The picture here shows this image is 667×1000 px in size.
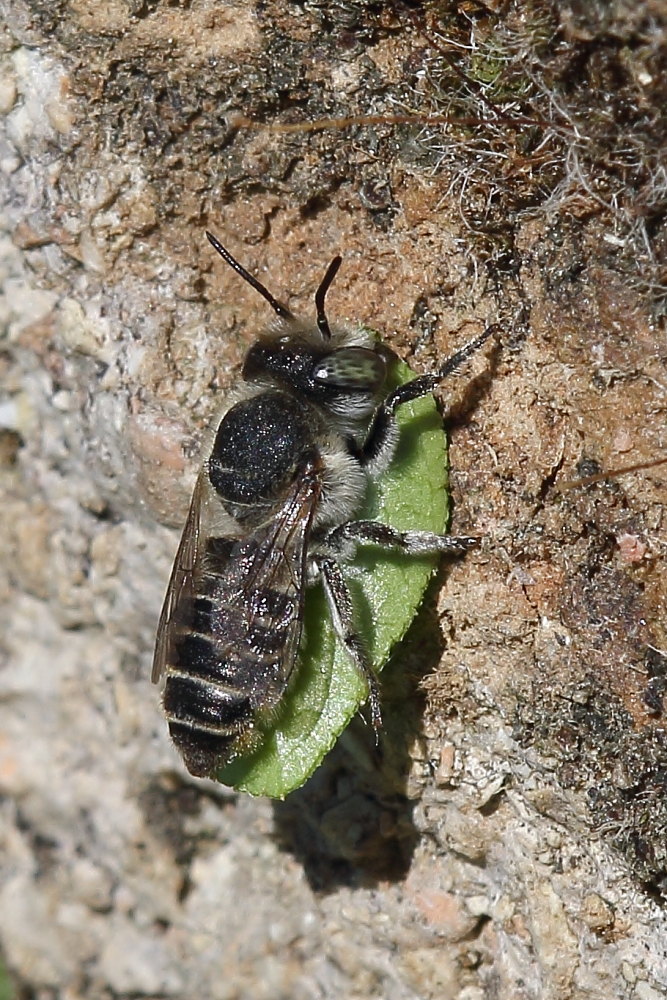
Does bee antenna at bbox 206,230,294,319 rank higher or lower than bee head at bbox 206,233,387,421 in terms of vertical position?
higher

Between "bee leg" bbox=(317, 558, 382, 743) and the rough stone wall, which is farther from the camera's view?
"bee leg" bbox=(317, 558, 382, 743)

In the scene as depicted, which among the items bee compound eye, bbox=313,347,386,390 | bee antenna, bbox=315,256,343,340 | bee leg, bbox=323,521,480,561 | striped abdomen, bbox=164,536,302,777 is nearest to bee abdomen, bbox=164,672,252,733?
striped abdomen, bbox=164,536,302,777

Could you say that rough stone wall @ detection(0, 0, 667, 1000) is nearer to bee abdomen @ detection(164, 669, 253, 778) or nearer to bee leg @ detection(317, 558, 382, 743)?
bee leg @ detection(317, 558, 382, 743)

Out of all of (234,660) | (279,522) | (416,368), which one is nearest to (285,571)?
(279,522)

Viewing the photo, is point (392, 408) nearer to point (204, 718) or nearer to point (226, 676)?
point (226, 676)

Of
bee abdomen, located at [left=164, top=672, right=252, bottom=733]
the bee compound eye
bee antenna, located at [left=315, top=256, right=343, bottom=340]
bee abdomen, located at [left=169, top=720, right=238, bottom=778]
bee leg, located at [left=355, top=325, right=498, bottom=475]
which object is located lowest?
bee abdomen, located at [left=169, top=720, right=238, bottom=778]

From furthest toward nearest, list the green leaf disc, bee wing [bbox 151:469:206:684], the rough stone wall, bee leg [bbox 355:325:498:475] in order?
bee wing [bbox 151:469:206:684] < the green leaf disc < bee leg [bbox 355:325:498:475] < the rough stone wall

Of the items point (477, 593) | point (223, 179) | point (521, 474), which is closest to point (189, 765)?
point (477, 593)

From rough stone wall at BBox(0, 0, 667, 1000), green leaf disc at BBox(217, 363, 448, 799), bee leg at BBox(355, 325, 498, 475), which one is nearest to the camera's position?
rough stone wall at BBox(0, 0, 667, 1000)

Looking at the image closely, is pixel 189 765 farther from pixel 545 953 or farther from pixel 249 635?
pixel 545 953
